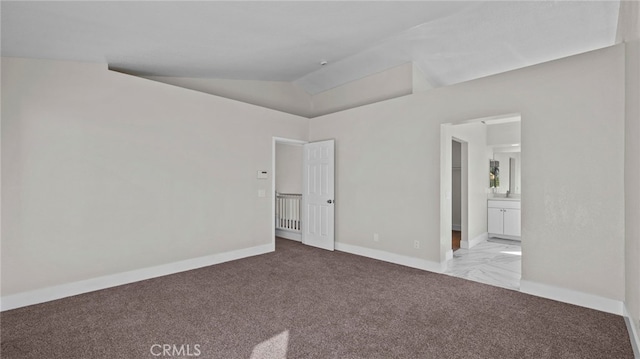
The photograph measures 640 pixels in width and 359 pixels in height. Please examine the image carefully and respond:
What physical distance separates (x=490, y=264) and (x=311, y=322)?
327 cm

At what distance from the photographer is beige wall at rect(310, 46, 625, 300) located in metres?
2.84

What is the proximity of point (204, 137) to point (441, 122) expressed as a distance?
351 cm

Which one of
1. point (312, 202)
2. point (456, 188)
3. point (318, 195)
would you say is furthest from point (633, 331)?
point (456, 188)

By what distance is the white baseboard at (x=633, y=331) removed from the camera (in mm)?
2104

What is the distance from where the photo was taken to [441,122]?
13.4 feet

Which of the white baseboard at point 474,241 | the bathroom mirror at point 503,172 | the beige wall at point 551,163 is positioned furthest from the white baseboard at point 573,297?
the bathroom mirror at point 503,172

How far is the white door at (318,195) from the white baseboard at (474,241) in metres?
2.53

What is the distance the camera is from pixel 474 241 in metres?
5.71

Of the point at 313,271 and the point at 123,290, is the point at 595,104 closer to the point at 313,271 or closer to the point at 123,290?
the point at 313,271

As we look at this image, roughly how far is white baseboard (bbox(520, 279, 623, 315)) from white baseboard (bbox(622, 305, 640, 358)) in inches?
3.4

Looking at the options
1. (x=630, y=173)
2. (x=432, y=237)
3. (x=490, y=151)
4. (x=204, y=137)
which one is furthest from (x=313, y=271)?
(x=490, y=151)

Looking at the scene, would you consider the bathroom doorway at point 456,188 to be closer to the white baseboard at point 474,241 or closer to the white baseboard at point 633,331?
the white baseboard at point 474,241

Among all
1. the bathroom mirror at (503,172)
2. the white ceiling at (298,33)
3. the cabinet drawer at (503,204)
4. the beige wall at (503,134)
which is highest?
the white ceiling at (298,33)

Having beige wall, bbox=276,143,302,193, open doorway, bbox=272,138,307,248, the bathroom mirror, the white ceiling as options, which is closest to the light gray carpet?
open doorway, bbox=272,138,307,248
